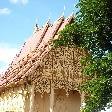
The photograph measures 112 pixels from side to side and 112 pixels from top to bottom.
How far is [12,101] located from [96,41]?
8.03 m

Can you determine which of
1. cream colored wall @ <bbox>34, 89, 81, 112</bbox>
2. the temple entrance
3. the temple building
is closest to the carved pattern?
the temple building

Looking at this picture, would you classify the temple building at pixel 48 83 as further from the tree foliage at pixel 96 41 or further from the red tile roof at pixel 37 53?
the tree foliage at pixel 96 41

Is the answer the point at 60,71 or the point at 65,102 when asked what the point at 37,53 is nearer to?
the point at 60,71

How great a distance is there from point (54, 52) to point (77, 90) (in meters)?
3.26

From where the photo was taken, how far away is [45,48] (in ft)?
84.2

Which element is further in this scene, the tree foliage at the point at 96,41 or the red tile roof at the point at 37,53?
the red tile roof at the point at 37,53

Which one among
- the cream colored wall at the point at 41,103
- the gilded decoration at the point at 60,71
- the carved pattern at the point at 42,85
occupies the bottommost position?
the cream colored wall at the point at 41,103

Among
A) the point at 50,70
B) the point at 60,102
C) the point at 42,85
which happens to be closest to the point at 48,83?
the point at 42,85

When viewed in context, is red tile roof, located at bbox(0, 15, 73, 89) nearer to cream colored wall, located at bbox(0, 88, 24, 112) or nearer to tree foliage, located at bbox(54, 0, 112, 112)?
cream colored wall, located at bbox(0, 88, 24, 112)

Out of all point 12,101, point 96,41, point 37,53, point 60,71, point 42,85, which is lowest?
point 12,101

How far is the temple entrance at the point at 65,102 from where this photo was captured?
2594cm

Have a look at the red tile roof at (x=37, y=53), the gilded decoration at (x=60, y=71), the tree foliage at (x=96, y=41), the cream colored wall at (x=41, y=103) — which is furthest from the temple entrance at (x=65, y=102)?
the tree foliage at (x=96, y=41)

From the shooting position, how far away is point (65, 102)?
26.2 metres

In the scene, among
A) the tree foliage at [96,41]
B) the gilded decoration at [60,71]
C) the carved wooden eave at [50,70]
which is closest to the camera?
the tree foliage at [96,41]
